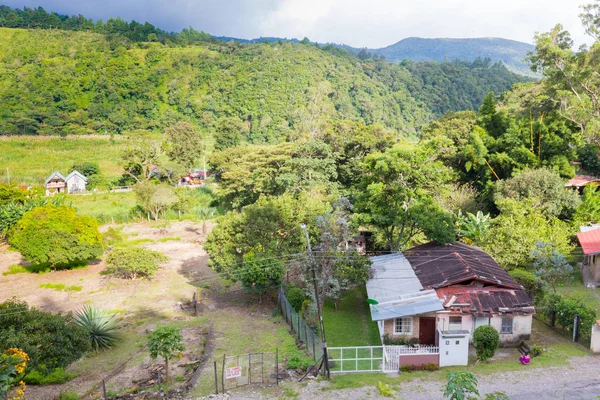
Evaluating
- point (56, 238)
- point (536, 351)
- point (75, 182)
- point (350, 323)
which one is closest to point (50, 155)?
point (75, 182)

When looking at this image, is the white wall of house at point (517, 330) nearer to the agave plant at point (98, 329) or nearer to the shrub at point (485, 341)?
the shrub at point (485, 341)

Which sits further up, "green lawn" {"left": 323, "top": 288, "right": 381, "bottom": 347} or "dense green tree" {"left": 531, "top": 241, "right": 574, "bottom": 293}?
"dense green tree" {"left": 531, "top": 241, "right": 574, "bottom": 293}

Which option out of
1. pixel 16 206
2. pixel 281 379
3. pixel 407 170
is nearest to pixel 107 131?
pixel 16 206

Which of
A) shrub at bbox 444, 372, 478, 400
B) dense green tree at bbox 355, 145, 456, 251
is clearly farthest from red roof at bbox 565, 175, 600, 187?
shrub at bbox 444, 372, 478, 400

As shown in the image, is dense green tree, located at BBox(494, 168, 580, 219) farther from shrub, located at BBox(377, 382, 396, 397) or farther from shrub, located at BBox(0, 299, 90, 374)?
shrub, located at BBox(0, 299, 90, 374)

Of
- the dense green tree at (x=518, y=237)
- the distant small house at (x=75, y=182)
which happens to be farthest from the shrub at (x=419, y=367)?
the distant small house at (x=75, y=182)

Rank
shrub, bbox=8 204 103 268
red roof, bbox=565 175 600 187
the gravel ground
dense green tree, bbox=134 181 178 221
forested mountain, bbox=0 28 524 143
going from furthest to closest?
forested mountain, bbox=0 28 524 143 < dense green tree, bbox=134 181 178 221 < red roof, bbox=565 175 600 187 < shrub, bbox=8 204 103 268 < the gravel ground
